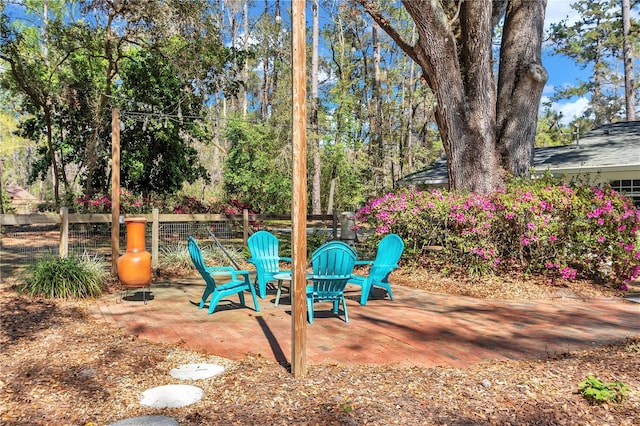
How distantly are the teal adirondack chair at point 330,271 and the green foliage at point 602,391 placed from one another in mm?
2505

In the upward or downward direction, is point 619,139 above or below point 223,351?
above

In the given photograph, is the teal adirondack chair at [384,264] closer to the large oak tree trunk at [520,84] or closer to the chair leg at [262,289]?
the chair leg at [262,289]

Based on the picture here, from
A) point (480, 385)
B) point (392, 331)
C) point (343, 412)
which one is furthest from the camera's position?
point (392, 331)

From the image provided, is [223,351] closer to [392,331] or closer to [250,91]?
[392,331]

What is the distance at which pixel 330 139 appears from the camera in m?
25.6

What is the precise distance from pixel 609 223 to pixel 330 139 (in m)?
19.6

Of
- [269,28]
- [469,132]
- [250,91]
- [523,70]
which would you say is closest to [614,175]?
[523,70]

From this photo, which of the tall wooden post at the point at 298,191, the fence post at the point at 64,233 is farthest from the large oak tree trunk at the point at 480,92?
the fence post at the point at 64,233

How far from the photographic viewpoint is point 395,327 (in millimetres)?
4910

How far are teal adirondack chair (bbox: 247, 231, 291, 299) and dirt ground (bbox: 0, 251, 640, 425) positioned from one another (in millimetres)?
2265

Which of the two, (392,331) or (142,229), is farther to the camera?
(142,229)

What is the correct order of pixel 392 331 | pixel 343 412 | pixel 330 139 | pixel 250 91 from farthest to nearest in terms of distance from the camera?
pixel 250 91
pixel 330 139
pixel 392 331
pixel 343 412

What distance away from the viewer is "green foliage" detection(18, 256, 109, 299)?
6.14 meters

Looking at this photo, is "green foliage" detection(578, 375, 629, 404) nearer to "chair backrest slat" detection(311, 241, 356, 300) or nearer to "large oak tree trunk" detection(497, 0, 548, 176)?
"chair backrest slat" detection(311, 241, 356, 300)
